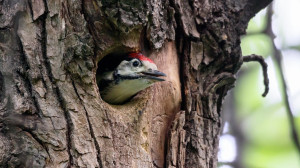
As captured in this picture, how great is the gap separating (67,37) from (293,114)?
8.32 feet

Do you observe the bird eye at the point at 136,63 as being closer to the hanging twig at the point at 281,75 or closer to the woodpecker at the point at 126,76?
the woodpecker at the point at 126,76

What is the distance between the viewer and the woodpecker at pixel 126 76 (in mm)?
3639

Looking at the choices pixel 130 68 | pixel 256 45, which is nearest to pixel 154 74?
pixel 130 68

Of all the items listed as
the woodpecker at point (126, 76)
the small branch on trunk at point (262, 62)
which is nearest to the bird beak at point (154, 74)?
the woodpecker at point (126, 76)

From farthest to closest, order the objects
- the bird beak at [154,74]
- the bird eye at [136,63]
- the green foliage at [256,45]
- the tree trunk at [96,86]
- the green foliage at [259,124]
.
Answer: the green foliage at [259,124] < the green foliage at [256,45] < the bird eye at [136,63] < the bird beak at [154,74] < the tree trunk at [96,86]

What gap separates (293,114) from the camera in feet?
13.9

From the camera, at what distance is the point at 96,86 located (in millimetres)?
3125

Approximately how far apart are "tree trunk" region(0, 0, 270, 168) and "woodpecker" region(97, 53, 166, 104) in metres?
0.10

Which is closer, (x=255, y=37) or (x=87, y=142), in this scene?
(x=87, y=142)

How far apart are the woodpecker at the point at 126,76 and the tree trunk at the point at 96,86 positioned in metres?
0.10

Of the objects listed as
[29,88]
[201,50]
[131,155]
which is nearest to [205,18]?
[201,50]

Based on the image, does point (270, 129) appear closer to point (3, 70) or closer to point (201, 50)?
point (201, 50)

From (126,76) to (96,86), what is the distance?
0.91 m

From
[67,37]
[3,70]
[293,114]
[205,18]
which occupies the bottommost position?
[293,114]
